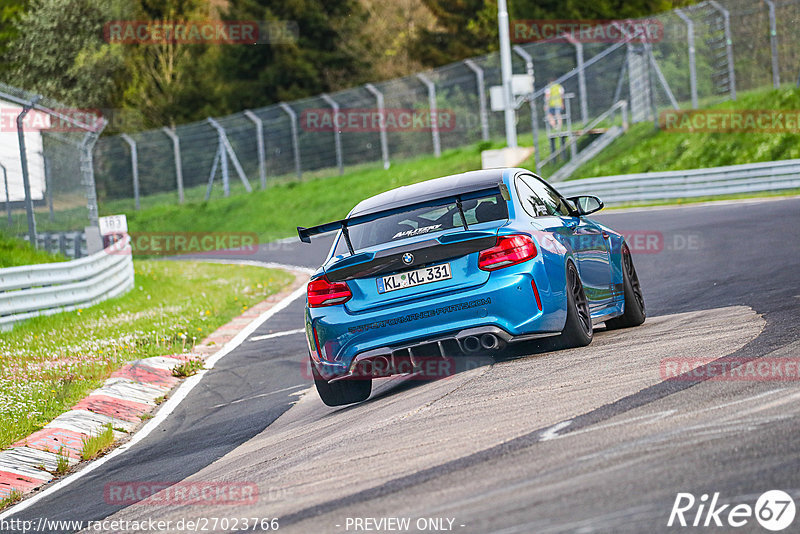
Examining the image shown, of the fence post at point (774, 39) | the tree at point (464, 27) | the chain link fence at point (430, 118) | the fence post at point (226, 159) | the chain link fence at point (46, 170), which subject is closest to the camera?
the chain link fence at point (46, 170)

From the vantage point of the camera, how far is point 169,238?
4231cm

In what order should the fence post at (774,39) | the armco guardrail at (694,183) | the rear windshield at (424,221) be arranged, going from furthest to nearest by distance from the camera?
1. the fence post at (774,39)
2. the armco guardrail at (694,183)
3. the rear windshield at (424,221)

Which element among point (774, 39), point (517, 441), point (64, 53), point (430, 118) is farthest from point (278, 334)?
point (64, 53)

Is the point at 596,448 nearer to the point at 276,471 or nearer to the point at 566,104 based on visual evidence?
the point at 276,471

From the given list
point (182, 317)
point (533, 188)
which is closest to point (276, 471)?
point (533, 188)

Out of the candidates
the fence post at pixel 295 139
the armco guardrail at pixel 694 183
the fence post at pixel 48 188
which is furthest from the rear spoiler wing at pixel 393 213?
the fence post at pixel 295 139

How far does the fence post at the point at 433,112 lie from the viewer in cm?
3769

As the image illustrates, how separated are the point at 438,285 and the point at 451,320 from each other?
0.25m

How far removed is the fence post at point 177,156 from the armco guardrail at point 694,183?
19.3 metres

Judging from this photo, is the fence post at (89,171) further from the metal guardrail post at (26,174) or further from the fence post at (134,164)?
the fence post at (134,164)

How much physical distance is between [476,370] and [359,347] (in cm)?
83

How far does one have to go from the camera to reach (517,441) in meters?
5.54

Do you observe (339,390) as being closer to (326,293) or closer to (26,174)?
(326,293)

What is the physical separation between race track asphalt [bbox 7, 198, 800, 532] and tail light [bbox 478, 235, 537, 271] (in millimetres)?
696
